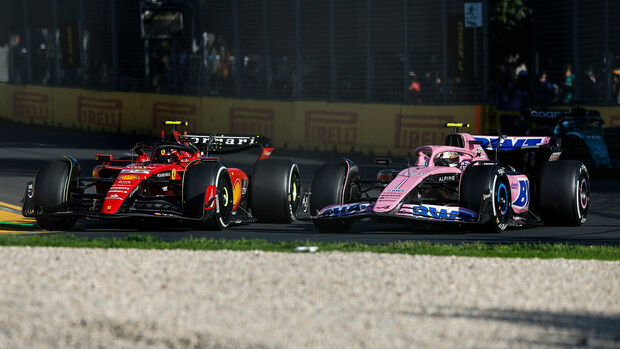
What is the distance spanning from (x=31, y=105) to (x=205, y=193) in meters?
24.3

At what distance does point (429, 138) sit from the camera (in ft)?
85.5

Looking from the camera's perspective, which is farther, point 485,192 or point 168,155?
point 168,155

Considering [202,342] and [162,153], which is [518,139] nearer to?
[162,153]

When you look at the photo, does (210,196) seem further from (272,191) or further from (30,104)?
(30,104)

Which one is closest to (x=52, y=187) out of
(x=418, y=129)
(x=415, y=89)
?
(x=418, y=129)

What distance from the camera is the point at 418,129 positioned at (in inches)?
1035

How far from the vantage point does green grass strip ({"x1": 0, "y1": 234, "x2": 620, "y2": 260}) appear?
11422mm

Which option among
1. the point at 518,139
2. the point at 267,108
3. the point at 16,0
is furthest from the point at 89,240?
the point at 16,0

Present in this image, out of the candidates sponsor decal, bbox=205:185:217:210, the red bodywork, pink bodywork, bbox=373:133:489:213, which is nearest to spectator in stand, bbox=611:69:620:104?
pink bodywork, bbox=373:133:489:213

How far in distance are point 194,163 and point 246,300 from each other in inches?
227

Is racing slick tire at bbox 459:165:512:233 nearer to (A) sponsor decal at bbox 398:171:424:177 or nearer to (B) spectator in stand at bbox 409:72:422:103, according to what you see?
(A) sponsor decal at bbox 398:171:424:177

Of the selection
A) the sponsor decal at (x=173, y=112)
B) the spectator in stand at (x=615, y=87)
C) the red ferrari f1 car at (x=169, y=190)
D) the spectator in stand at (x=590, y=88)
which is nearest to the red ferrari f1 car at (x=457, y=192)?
the red ferrari f1 car at (x=169, y=190)

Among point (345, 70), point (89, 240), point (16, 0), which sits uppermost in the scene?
point (16, 0)

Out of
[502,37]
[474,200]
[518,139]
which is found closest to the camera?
[474,200]
